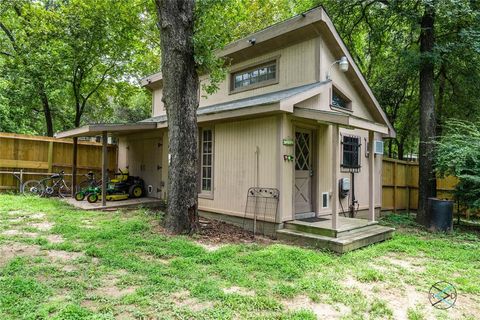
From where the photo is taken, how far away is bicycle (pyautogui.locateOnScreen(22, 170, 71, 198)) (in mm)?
10133

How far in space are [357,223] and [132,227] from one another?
14.8 feet

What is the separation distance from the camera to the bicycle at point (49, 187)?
33.2 feet

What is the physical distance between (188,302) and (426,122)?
839 cm

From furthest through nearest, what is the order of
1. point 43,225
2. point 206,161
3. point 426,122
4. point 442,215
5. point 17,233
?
point 426,122 → point 206,161 → point 442,215 → point 43,225 → point 17,233

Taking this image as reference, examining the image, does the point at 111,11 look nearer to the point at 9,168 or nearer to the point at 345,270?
the point at 9,168

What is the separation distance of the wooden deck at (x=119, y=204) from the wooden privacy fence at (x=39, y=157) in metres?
2.00

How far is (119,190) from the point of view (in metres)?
9.73

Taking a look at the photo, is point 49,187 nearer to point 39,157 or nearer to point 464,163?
point 39,157

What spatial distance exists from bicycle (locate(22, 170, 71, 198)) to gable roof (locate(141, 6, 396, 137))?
6.89 metres

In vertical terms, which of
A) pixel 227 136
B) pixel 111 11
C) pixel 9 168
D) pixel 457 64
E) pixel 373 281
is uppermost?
pixel 111 11

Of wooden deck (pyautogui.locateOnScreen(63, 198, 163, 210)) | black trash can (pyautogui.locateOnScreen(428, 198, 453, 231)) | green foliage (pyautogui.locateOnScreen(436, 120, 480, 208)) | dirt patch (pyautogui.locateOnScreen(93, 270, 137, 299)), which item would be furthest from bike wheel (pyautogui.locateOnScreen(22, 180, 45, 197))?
green foliage (pyautogui.locateOnScreen(436, 120, 480, 208))

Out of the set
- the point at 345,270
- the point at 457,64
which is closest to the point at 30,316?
the point at 345,270

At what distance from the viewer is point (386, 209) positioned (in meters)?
10.1

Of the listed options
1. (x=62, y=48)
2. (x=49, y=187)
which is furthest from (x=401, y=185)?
(x=62, y=48)
